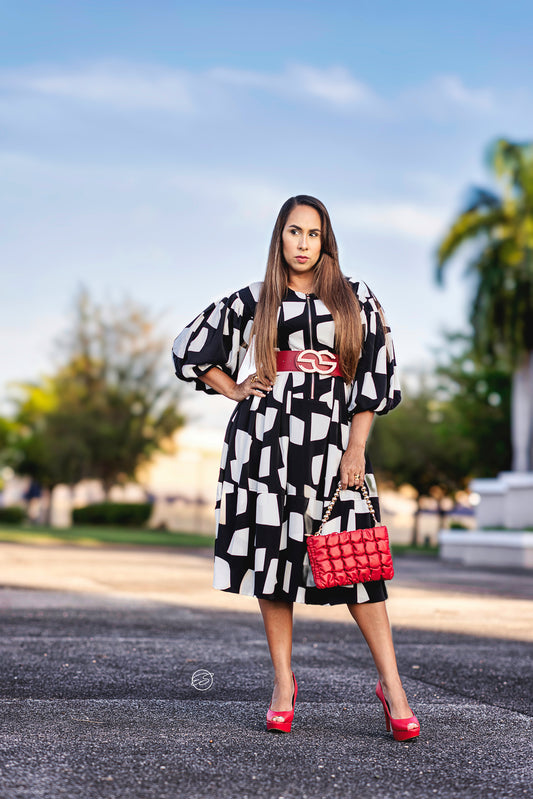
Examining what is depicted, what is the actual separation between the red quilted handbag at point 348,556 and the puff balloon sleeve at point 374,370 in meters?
0.40

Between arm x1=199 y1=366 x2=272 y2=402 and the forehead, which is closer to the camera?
arm x1=199 y1=366 x2=272 y2=402

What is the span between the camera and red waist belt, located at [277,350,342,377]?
3.51m

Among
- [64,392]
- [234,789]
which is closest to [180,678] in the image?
[234,789]

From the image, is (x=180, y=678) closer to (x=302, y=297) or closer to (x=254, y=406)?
(x=254, y=406)

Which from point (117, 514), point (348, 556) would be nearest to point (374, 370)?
point (348, 556)

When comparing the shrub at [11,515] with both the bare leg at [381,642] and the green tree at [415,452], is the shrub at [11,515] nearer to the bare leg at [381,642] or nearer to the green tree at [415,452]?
the green tree at [415,452]

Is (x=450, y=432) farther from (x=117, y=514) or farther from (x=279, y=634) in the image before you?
(x=279, y=634)

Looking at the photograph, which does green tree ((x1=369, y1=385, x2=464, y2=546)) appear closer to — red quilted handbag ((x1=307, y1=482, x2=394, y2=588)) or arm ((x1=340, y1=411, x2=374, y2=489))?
arm ((x1=340, y1=411, x2=374, y2=489))

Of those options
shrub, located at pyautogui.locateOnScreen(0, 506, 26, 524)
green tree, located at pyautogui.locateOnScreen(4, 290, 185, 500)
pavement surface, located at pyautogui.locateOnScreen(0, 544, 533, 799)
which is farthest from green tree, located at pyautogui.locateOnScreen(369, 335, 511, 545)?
pavement surface, located at pyautogui.locateOnScreen(0, 544, 533, 799)

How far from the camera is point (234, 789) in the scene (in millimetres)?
2600

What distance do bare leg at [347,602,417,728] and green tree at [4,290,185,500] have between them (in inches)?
1542

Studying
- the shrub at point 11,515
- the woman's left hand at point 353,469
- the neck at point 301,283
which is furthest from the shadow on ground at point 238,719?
the shrub at point 11,515

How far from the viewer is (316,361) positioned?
352 centimetres

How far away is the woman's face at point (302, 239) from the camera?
3619mm
